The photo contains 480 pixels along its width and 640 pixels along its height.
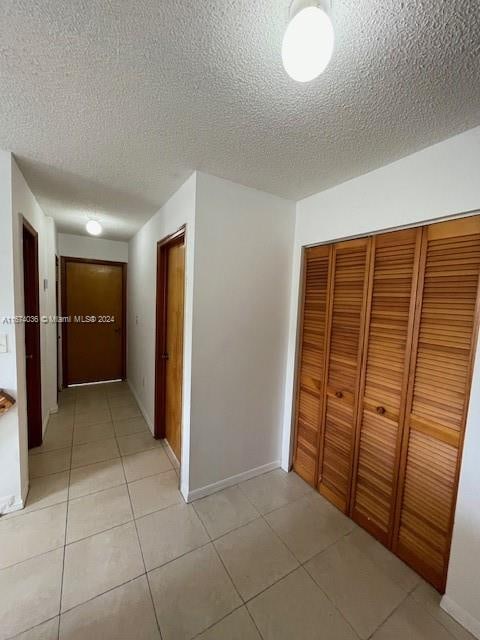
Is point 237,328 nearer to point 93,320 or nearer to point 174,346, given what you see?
point 174,346

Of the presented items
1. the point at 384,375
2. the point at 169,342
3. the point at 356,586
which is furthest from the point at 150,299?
the point at 356,586

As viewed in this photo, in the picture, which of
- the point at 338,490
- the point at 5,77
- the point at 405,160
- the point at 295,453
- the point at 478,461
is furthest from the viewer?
the point at 295,453

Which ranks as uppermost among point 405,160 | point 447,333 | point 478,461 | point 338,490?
point 405,160

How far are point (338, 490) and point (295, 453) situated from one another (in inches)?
18.5

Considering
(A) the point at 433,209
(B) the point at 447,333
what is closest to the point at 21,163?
(A) the point at 433,209

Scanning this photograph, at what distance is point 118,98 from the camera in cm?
113

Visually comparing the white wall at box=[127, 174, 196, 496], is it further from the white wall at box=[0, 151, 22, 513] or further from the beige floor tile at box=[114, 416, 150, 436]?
the white wall at box=[0, 151, 22, 513]

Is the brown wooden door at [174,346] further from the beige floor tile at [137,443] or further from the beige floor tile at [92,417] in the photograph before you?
the beige floor tile at [92,417]

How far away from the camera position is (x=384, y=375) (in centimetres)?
162

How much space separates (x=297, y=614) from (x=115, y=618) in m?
0.84

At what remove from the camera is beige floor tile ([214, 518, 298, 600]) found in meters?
1.40

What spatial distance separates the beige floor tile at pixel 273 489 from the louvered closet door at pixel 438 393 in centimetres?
75

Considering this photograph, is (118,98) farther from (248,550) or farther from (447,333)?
(248,550)

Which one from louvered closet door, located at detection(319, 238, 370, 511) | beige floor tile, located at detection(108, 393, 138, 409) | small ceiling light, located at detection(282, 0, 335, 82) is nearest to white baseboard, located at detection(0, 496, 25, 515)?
beige floor tile, located at detection(108, 393, 138, 409)
